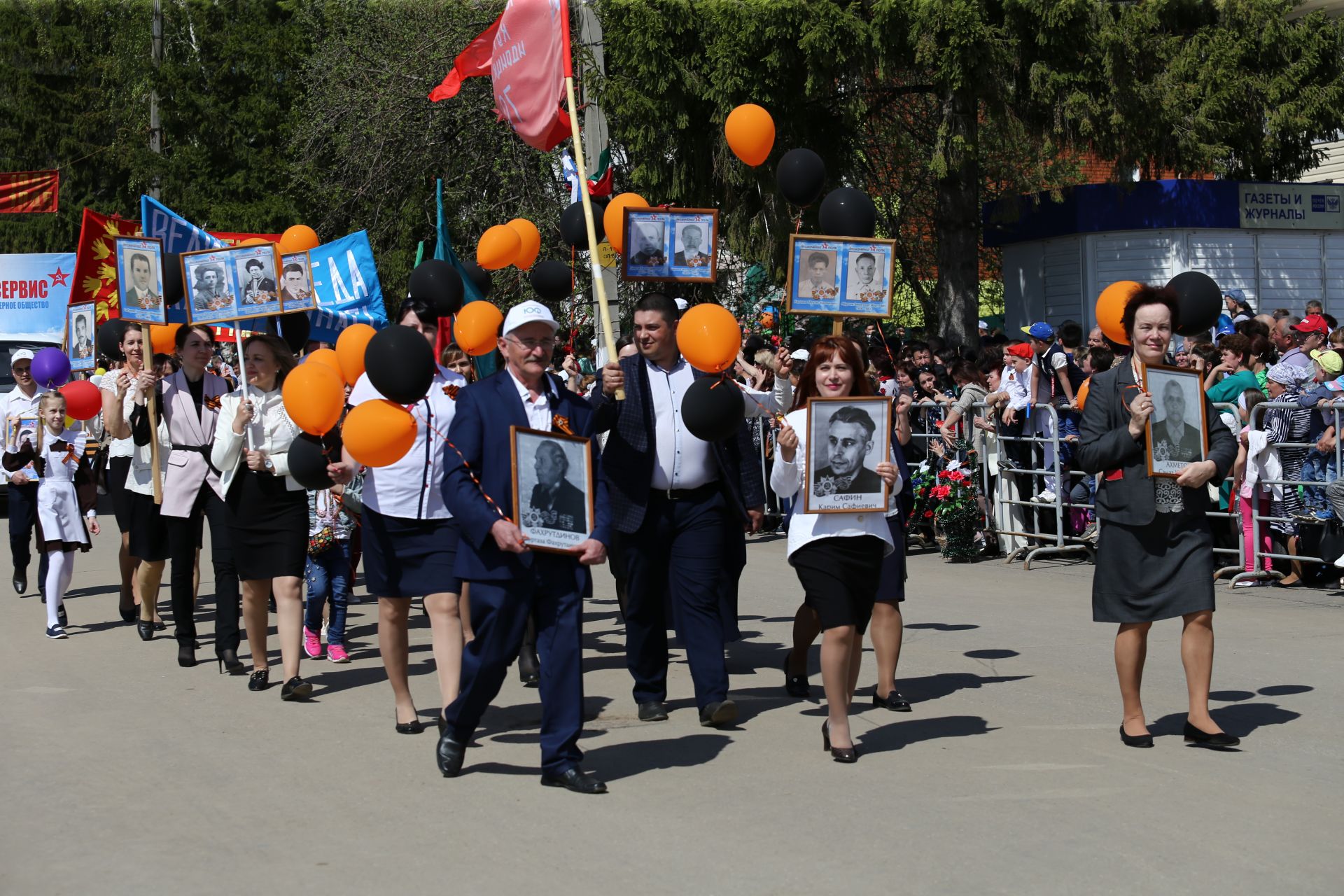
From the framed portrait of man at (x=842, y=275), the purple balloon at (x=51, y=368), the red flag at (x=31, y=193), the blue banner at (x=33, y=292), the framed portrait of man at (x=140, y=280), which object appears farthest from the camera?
the red flag at (x=31, y=193)

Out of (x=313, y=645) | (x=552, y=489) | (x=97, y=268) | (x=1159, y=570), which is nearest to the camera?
(x=552, y=489)

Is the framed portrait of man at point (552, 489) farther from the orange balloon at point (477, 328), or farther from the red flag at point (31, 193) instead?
the red flag at point (31, 193)

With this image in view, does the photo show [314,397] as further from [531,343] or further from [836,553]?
[836,553]

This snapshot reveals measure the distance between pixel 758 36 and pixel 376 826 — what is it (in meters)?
14.4

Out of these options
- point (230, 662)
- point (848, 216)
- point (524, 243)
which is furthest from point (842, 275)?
point (230, 662)

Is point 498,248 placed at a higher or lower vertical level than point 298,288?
higher

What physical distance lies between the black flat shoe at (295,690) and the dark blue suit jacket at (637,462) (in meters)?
A: 1.99

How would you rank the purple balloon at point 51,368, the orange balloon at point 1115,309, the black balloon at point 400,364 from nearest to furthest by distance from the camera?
the black balloon at point 400,364, the orange balloon at point 1115,309, the purple balloon at point 51,368

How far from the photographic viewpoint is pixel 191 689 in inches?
336

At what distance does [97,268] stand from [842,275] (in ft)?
27.2

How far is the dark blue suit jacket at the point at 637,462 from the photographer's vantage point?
7.29m

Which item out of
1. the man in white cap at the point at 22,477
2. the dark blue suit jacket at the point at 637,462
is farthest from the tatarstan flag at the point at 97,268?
the dark blue suit jacket at the point at 637,462

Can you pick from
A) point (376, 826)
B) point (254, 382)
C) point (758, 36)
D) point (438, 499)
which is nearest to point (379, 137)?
point (758, 36)

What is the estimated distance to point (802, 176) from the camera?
28.0 feet
